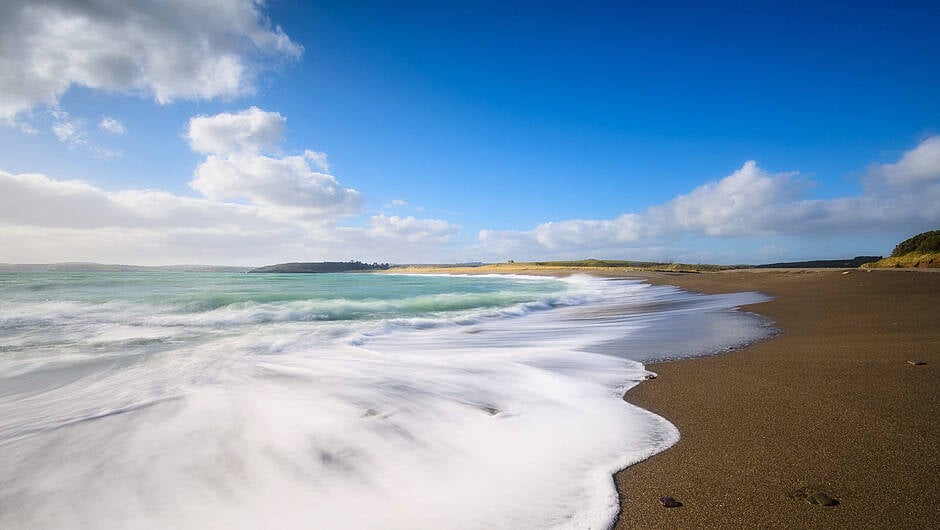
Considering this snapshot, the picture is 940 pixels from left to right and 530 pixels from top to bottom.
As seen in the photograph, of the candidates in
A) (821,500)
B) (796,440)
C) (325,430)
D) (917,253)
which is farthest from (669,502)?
(917,253)

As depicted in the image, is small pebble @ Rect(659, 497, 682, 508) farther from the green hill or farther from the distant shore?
the green hill

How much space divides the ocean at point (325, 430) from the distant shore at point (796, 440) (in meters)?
0.25

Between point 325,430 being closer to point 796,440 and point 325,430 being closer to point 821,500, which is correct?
point 821,500

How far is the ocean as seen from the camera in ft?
7.22

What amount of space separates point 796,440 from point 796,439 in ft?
0.07

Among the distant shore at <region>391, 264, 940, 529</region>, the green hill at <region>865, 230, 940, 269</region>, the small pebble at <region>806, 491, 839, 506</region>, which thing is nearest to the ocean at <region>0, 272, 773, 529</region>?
the distant shore at <region>391, 264, 940, 529</region>

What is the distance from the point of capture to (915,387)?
11.6 ft

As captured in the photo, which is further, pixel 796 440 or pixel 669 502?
pixel 796 440

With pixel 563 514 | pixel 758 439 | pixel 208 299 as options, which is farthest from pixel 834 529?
pixel 208 299

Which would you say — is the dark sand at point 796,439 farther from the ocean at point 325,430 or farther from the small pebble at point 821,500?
the ocean at point 325,430

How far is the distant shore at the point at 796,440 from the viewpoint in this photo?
1.91 metres

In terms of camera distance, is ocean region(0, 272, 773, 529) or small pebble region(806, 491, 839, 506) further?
ocean region(0, 272, 773, 529)

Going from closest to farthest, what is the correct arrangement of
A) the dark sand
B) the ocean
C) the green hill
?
the dark sand
the ocean
the green hill

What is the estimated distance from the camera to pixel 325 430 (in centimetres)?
325
